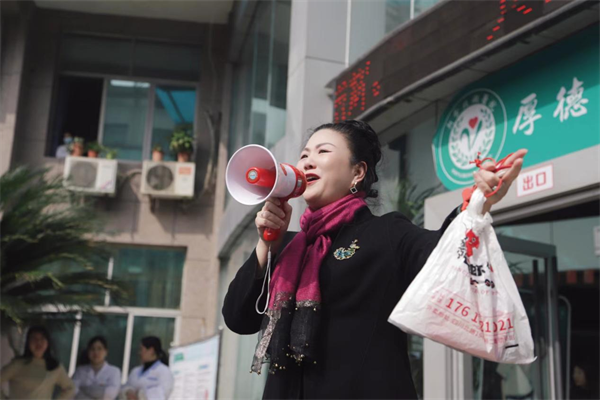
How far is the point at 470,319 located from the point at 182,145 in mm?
9997

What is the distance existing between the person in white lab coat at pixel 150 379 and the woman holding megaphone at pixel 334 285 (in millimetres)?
5708

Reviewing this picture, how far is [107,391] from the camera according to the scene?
25.3ft

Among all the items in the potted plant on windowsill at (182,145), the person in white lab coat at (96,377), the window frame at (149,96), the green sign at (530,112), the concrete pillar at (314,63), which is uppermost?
the window frame at (149,96)

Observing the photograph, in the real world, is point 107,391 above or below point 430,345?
below

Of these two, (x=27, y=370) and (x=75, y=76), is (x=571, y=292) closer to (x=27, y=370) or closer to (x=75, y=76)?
(x=27, y=370)

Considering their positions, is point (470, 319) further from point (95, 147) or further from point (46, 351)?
point (95, 147)

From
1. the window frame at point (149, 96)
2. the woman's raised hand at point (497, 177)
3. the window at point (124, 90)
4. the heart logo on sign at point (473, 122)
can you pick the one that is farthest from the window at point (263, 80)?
the woman's raised hand at point (497, 177)

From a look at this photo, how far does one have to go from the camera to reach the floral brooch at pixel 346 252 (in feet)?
6.05

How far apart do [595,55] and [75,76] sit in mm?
9846

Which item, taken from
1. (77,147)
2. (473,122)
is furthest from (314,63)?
(77,147)

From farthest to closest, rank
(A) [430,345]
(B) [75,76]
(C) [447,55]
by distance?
(B) [75,76] < (A) [430,345] < (C) [447,55]

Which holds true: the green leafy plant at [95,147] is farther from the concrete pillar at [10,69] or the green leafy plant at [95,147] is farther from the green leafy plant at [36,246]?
the green leafy plant at [36,246]

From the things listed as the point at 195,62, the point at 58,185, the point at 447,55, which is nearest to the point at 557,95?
the point at 447,55

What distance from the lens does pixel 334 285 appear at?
181 cm
